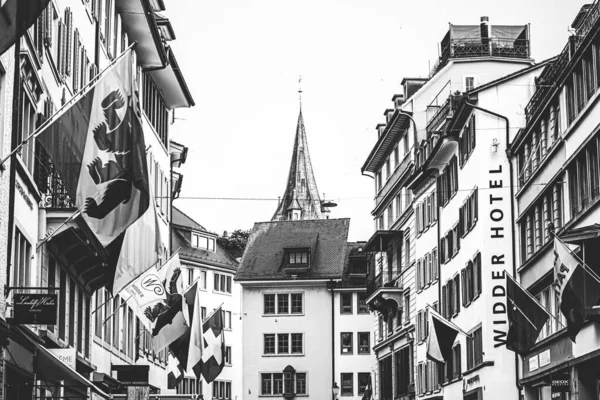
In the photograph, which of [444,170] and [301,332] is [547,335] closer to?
[444,170]

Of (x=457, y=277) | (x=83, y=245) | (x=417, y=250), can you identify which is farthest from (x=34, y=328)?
(x=417, y=250)

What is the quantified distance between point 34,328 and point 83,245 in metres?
4.42

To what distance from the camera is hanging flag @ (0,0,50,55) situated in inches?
535

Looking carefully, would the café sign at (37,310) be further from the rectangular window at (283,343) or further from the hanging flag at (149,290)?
the rectangular window at (283,343)

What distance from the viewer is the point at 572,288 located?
27.7 metres

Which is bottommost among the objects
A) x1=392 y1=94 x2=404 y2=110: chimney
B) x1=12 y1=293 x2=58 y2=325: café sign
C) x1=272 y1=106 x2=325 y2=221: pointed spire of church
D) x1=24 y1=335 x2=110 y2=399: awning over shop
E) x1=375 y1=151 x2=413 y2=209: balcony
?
x1=24 y1=335 x2=110 y2=399: awning over shop

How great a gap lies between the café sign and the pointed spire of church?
167208 mm

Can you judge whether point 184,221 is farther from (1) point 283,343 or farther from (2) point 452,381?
(2) point 452,381

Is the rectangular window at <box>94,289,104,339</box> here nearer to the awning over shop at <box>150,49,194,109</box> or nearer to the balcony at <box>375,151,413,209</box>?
the awning over shop at <box>150,49,194,109</box>

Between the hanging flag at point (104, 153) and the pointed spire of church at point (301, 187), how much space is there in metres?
170

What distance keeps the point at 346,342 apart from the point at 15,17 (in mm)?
81435

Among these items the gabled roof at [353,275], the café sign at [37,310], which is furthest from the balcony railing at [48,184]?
the gabled roof at [353,275]

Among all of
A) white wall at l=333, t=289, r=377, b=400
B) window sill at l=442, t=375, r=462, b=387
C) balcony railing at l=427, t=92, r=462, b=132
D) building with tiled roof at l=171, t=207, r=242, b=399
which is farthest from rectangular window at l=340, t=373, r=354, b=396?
window sill at l=442, t=375, r=462, b=387

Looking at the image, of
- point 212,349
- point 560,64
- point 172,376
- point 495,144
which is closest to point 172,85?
point 172,376
